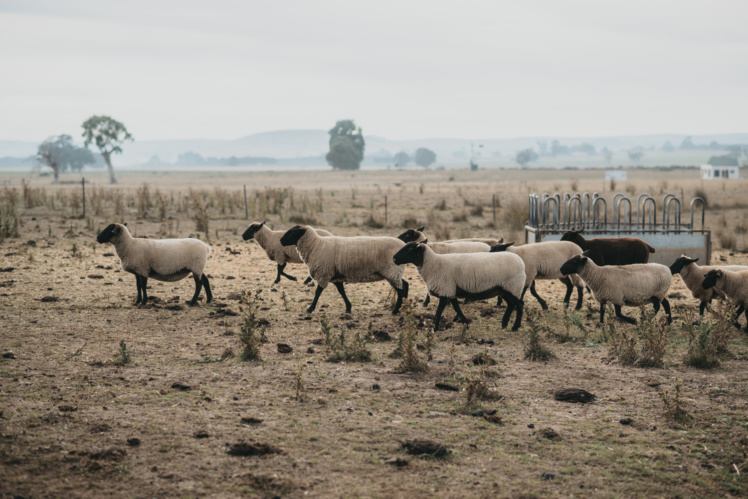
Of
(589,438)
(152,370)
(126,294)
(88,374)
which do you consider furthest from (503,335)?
(126,294)

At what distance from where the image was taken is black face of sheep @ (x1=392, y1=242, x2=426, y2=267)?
417 inches

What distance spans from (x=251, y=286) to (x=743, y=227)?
1877cm

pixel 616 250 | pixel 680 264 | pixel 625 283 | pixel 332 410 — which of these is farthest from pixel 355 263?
pixel 680 264

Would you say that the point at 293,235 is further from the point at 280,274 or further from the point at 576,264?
the point at 576,264

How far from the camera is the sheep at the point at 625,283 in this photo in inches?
424

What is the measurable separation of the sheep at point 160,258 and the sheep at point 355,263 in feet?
7.09

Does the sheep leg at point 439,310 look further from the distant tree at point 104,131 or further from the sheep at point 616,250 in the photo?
the distant tree at point 104,131

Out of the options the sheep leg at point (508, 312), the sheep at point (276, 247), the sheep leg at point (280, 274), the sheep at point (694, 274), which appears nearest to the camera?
the sheep leg at point (508, 312)

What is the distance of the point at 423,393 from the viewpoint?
25.0ft

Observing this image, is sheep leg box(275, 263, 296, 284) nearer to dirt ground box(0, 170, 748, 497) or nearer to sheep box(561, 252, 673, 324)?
dirt ground box(0, 170, 748, 497)

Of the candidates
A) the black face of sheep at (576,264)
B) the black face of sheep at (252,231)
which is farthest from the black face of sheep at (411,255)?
the black face of sheep at (252,231)

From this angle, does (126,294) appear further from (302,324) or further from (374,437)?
(374,437)

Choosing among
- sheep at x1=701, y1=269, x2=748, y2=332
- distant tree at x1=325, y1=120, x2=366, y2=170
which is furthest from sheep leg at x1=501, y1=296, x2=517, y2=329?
distant tree at x1=325, y1=120, x2=366, y2=170

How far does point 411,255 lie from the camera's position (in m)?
10.6
